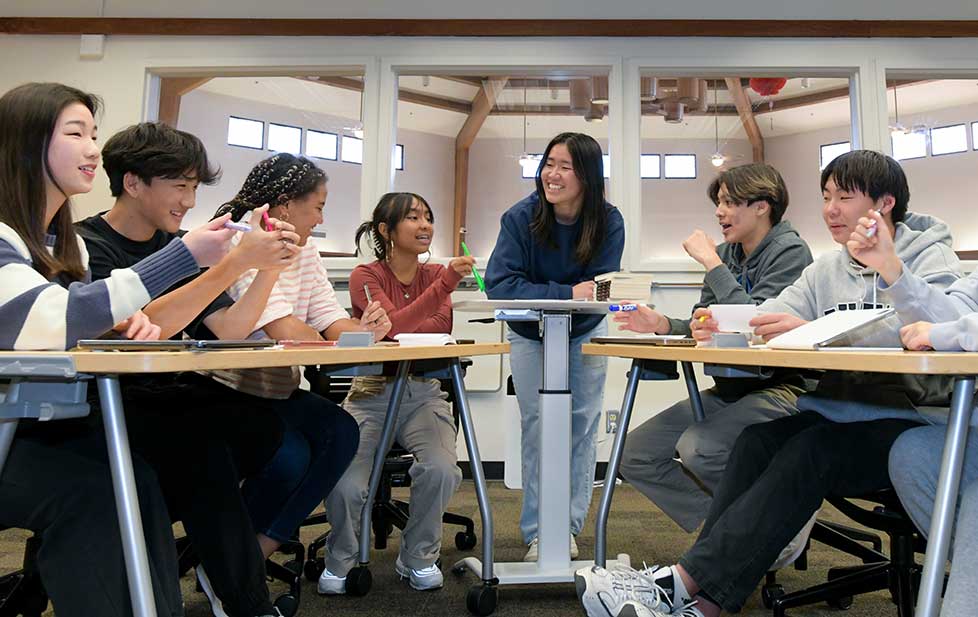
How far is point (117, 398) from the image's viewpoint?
2.66ft

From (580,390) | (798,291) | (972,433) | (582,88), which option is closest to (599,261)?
(580,390)

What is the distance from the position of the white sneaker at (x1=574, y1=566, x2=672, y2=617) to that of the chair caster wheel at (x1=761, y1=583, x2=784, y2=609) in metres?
0.48

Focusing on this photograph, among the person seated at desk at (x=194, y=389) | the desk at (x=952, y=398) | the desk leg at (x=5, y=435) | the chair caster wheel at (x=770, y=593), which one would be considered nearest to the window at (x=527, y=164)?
the person seated at desk at (x=194, y=389)

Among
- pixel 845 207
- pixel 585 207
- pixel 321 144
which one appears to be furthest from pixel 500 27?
pixel 845 207

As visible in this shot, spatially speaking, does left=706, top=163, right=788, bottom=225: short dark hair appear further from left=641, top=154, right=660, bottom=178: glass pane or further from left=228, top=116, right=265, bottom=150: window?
left=228, top=116, right=265, bottom=150: window

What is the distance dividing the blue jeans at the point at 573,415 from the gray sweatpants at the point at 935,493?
1039 mm

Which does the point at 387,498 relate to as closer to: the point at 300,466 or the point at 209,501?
the point at 300,466

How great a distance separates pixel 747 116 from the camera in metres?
5.44

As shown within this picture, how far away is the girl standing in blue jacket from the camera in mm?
1998

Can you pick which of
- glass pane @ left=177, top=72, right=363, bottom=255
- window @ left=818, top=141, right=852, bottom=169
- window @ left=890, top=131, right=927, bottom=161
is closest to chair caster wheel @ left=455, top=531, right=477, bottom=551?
glass pane @ left=177, top=72, right=363, bottom=255

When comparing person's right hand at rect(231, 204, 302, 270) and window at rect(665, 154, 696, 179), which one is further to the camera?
window at rect(665, 154, 696, 179)

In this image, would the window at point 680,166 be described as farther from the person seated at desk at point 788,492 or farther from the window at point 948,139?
the person seated at desk at point 788,492

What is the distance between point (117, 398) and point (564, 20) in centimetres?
322

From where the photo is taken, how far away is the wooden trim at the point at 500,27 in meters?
3.47
